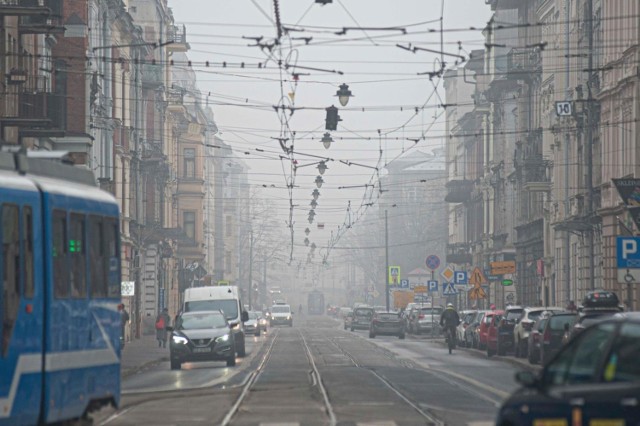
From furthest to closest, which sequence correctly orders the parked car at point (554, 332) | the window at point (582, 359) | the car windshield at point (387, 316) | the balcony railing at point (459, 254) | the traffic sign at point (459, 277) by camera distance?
the balcony railing at point (459, 254) < the car windshield at point (387, 316) < the traffic sign at point (459, 277) < the parked car at point (554, 332) < the window at point (582, 359)

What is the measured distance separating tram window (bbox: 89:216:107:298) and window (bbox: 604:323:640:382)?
828cm

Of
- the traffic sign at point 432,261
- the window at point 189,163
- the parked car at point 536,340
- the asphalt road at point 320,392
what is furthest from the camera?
the window at point 189,163

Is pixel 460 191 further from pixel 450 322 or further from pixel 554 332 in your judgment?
pixel 554 332

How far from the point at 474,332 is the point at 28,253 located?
40.6m

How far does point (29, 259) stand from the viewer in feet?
49.4

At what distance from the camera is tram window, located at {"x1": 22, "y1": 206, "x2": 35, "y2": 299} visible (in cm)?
1497

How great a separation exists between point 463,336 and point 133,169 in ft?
66.7

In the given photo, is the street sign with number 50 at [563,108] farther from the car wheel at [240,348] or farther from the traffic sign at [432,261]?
the traffic sign at [432,261]

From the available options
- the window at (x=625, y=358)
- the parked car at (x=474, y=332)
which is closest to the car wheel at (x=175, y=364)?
the parked car at (x=474, y=332)

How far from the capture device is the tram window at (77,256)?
16.5 meters

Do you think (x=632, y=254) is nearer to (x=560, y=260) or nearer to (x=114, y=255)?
(x=114, y=255)

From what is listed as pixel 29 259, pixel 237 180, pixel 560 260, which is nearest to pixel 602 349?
pixel 29 259

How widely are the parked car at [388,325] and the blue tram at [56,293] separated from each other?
2147 inches

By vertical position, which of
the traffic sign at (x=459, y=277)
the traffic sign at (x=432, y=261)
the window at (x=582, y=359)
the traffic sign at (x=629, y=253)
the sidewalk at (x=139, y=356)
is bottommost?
the sidewalk at (x=139, y=356)
